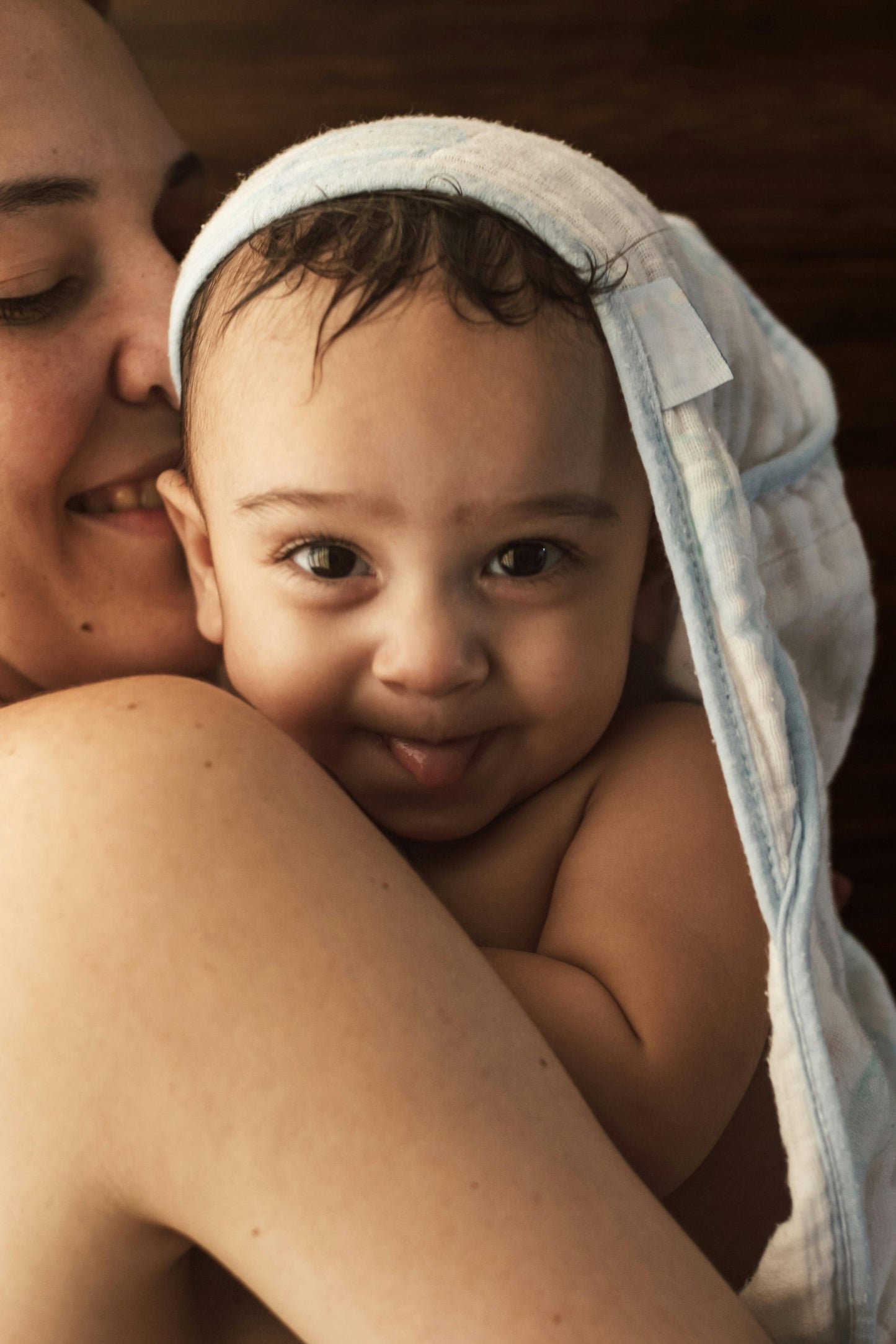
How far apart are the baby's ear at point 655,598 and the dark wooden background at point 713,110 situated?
0.79 metres

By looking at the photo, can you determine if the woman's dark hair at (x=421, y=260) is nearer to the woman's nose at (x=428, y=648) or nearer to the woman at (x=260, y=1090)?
the woman's nose at (x=428, y=648)

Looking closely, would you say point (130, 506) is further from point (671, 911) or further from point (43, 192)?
point (671, 911)

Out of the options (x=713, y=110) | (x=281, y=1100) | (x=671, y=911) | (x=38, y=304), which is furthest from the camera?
(x=713, y=110)

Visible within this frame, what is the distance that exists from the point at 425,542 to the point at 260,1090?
383 mm

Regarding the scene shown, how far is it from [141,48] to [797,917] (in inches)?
48.3

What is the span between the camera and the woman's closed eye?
82cm

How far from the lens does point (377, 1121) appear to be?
526 millimetres

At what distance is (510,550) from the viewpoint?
813 mm

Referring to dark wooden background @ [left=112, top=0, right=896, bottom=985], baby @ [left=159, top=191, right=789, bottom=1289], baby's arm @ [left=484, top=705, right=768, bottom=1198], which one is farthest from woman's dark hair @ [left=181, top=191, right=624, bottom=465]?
dark wooden background @ [left=112, top=0, right=896, bottom=985]

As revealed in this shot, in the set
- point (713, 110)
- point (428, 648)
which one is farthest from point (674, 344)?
point (713, 110)

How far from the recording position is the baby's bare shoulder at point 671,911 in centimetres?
71

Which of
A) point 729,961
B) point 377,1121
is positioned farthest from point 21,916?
point 729,961

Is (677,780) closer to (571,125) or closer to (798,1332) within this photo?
(798,1332)

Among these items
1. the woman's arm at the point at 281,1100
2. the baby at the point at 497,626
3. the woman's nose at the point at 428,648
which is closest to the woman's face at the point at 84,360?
the baby at the point at 497,626
